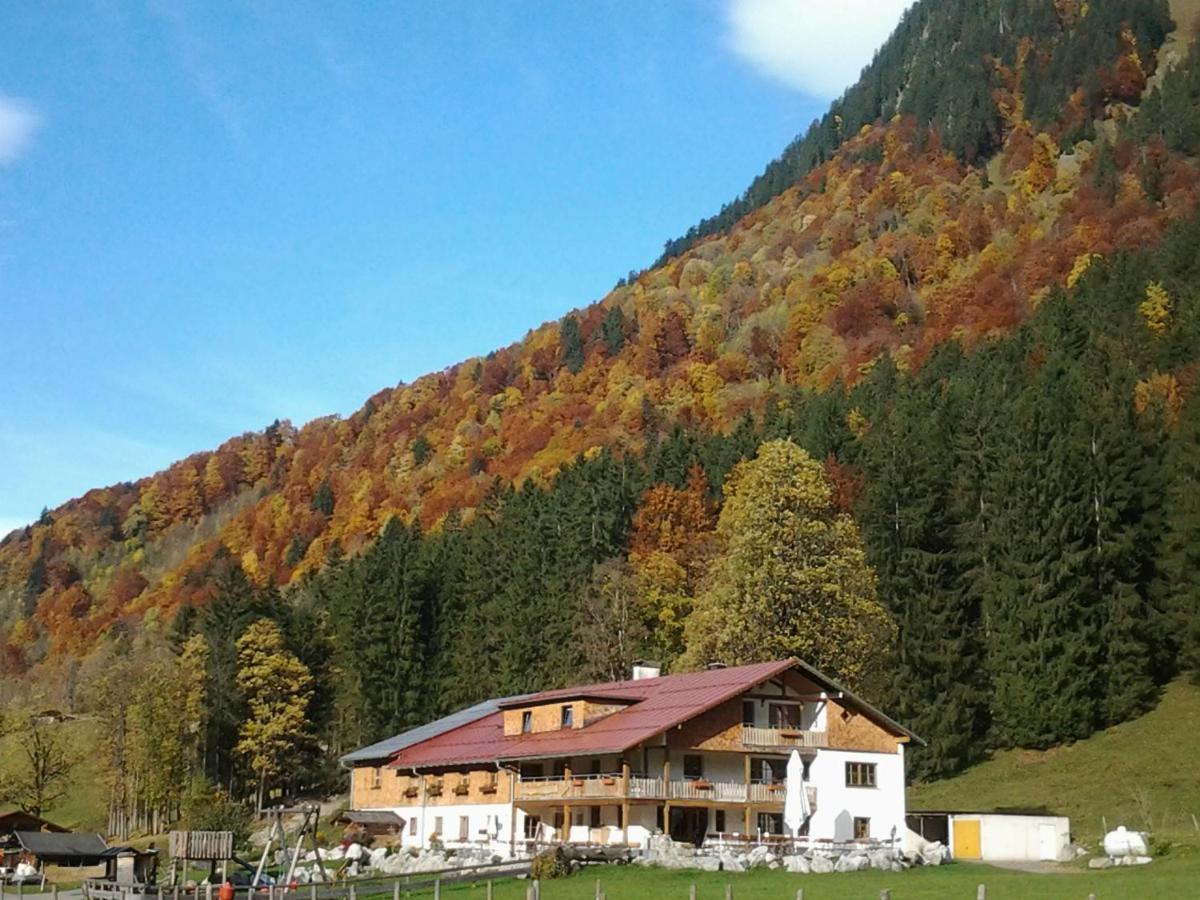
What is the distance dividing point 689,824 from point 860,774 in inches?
285

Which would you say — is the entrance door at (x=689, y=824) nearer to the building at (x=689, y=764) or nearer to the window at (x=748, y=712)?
the building at (x=689, y=764)

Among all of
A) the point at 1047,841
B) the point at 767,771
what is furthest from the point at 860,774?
the point at 1047,841

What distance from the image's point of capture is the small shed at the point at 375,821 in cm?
6169

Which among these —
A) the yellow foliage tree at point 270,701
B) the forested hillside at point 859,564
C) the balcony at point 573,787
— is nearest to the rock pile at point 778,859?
the balcony at point 573,787

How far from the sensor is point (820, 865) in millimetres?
43625

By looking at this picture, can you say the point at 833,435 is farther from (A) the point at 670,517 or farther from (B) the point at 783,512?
(B) the point at 783,512

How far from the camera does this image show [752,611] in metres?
61.8

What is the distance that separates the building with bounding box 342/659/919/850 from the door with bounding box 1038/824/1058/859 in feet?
16.4

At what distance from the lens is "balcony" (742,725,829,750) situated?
51656mm

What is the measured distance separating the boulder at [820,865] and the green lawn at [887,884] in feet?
3.75

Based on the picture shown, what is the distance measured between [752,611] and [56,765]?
179 ft

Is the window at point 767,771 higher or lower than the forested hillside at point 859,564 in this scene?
lower

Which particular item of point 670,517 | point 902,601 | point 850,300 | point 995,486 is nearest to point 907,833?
point 902,601

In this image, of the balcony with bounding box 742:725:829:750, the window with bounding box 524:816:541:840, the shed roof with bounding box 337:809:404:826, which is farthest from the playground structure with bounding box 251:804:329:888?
the balcony with bounding box 742:725:829:750
